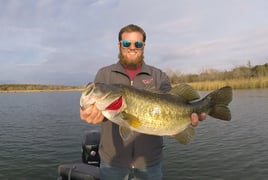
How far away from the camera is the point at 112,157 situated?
13.4 ft

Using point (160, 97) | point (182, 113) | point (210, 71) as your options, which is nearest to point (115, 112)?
point (160, 97)

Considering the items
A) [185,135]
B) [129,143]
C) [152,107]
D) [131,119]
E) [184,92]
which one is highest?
[184,92]

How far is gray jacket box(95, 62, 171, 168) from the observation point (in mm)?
4086

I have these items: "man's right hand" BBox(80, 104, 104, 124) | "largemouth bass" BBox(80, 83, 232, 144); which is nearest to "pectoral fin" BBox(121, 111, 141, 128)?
"largemouth bass" BBox(80, 83, 232, 144)

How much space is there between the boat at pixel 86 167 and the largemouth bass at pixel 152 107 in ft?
7.87

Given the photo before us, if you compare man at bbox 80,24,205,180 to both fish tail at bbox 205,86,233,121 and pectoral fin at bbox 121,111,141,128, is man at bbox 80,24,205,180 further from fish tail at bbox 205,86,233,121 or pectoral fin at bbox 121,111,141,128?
pectoral fin at bbox 121,111,141,128

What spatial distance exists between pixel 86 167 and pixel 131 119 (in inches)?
113

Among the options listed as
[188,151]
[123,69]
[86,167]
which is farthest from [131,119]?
[188,151]

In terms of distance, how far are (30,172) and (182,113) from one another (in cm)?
905

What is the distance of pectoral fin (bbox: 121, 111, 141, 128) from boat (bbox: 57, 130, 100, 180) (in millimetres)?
2503

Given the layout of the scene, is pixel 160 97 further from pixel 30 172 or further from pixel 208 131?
pixel 208 131

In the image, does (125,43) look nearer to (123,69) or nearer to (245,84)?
(123,69)

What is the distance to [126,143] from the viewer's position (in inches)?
161

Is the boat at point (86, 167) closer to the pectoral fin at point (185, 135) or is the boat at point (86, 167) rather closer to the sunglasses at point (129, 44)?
the pectoral fin at point (185, 135)
